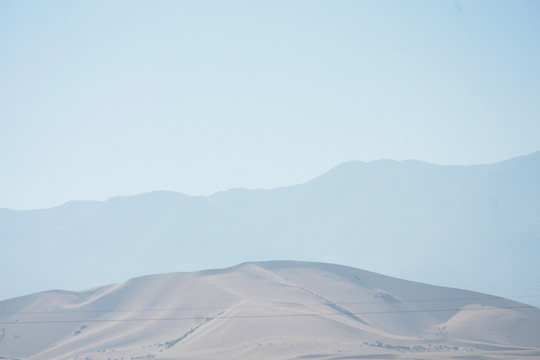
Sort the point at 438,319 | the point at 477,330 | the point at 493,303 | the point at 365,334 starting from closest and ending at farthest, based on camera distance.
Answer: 1. the point at 365,334
2. the point at 477,330
3. the point at 438,319
4. the point at 493,303

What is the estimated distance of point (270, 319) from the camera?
96875 millimetres

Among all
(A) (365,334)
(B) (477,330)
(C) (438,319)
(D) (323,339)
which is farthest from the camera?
(C) (438,319)

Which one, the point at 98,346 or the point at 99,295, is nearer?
the point at 98,346

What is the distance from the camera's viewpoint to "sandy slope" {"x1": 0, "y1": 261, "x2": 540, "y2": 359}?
89312 millimetres

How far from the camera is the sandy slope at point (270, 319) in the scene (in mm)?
89312

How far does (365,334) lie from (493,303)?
33.4m

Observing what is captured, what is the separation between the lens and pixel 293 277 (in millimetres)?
126062

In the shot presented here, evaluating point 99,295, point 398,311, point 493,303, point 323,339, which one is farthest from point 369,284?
point 99,295

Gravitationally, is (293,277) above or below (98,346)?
above

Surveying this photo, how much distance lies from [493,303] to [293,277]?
34979 millimetres

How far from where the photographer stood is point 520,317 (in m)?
110

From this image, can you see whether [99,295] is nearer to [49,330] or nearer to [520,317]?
[49,330]

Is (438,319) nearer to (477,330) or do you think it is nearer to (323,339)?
(477,330)

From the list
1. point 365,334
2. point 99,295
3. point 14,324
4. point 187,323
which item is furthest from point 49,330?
point 365,334
